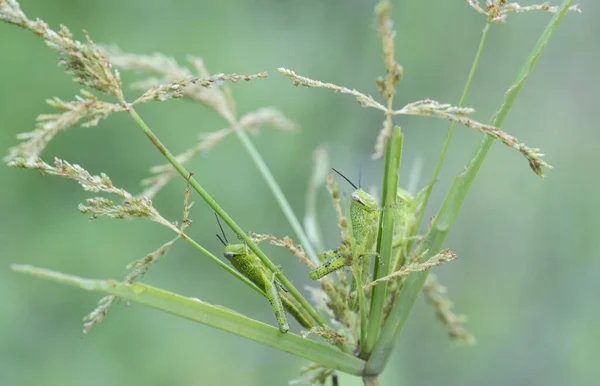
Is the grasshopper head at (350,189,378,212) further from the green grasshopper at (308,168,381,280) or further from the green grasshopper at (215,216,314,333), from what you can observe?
the green grasshopper at (215,216,314,333)

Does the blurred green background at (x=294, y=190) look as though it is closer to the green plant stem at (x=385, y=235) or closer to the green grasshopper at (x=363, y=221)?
the green grasshopper at (x=363, y=221)

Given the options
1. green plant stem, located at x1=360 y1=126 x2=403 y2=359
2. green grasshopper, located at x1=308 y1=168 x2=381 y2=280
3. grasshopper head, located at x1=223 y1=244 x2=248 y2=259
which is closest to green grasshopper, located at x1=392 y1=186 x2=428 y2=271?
green grasshopper, located at x1=308 y1=168 x2=381 y2=280

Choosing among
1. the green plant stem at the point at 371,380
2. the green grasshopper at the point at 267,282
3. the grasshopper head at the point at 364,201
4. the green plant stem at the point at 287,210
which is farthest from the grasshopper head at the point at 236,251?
the green plant stem at the point at 371,380

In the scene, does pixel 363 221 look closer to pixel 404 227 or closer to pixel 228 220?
pixel 404 227

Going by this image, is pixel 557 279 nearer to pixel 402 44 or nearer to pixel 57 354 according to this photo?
pixel 402 44

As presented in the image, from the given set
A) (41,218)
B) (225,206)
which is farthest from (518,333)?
(41,218)

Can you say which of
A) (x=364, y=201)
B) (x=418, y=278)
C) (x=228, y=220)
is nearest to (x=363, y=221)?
(x=364, y=201)

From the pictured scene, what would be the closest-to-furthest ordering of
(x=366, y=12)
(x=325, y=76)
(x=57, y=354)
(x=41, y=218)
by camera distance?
Result: 1. (x=57, y=354)
2. (x=41, y=218)
3. (x=325, y=76)
4. (x=366, y=12)
